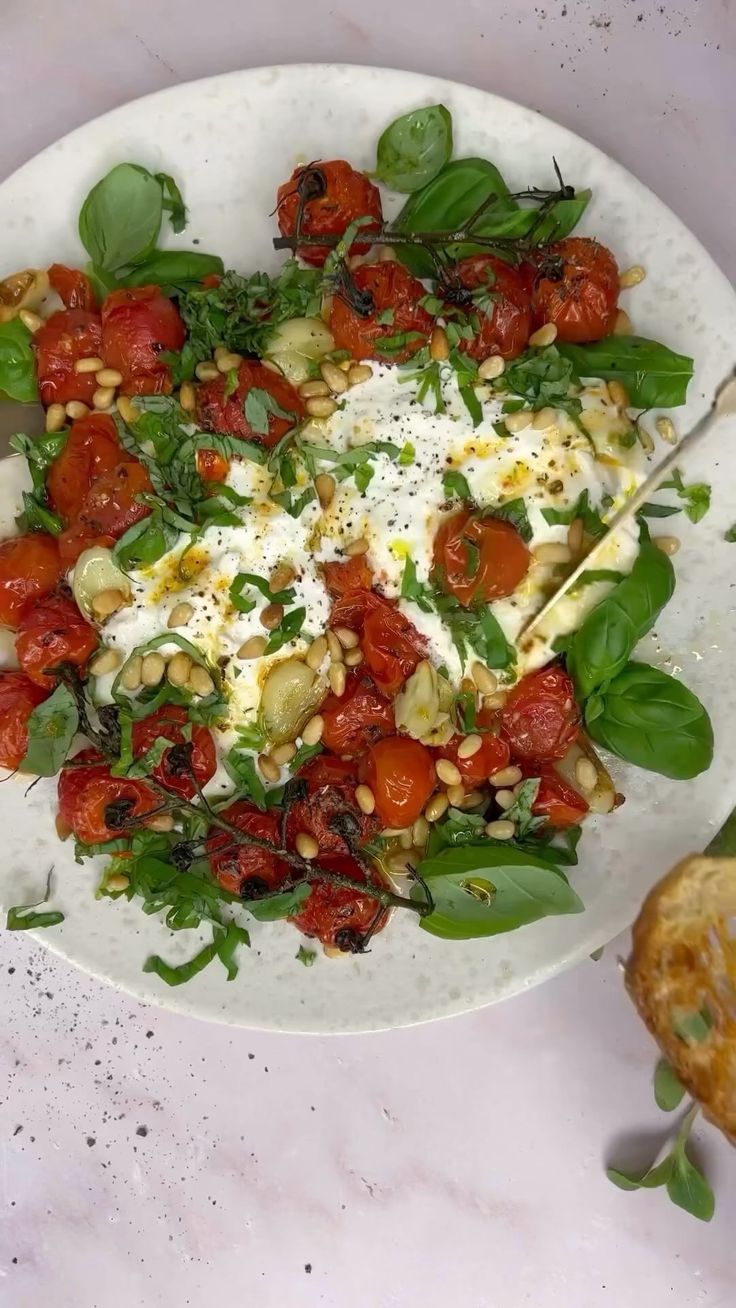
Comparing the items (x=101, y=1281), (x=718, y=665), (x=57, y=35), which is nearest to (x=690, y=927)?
(x=718, y=665)

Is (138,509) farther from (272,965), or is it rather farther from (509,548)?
(272,965)

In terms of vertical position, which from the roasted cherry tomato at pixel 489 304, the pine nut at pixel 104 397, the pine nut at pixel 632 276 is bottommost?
the pine nut at pixel 104 397

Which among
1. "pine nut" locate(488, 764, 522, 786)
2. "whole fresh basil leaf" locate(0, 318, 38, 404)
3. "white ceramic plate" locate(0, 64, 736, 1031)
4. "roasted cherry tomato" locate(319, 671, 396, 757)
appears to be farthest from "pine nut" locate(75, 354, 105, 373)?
"pine nut" locate(488, 764, 522, 786)

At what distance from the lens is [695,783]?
1.85m

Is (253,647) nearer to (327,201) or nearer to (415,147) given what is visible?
(327,201)

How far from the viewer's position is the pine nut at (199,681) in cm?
170

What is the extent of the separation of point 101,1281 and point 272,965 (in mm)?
1036

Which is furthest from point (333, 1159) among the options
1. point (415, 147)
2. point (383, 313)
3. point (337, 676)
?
point (415, 147)

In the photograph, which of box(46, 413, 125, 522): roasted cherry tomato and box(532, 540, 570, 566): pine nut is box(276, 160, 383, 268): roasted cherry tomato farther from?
box(532, 540, 570, 566): pine nut

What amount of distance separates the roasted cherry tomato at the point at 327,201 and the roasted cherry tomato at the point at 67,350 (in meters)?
0.44

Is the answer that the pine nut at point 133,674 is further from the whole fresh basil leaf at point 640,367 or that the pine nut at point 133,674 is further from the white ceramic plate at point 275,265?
the whole fresh basil leaf at point 640,367

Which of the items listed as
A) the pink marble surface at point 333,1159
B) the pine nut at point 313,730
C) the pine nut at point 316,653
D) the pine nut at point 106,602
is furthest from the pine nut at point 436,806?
the pine nut at point 106,602

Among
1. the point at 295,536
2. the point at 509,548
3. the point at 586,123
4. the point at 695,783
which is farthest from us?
the point at 586,123

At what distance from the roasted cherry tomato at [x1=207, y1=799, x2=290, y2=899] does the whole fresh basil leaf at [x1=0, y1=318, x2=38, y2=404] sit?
3.10 feet
